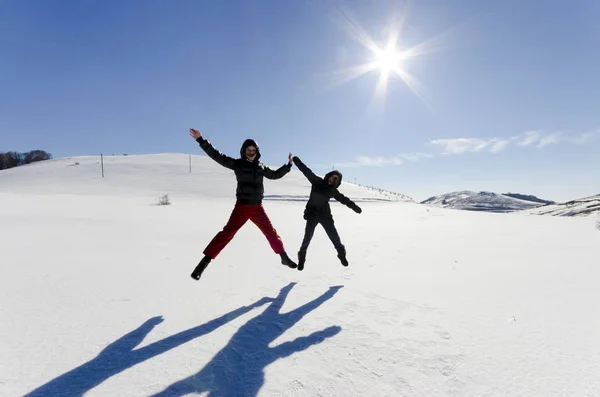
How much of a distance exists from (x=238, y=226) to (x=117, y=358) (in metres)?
2.25

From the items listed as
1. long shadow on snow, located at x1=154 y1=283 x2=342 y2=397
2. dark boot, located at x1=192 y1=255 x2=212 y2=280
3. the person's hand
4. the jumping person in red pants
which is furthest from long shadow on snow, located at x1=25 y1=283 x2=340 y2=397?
the person's hand

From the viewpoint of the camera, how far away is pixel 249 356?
2.18 m

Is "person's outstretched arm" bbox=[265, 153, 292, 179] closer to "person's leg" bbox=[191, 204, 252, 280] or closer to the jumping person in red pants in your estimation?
the jumping person in red pants

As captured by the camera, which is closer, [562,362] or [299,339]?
[562,362]

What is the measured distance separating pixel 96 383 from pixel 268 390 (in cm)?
104

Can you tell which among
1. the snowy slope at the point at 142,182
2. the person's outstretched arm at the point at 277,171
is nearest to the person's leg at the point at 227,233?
the person's outstretched arm at the point at 277,171

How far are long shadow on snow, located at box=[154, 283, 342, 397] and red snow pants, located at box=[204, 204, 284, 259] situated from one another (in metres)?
1.30

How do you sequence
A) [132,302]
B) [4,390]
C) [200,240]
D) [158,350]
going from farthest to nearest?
1. [200,240]
2. [132,302]
3. [158,350]
4. [4,390]

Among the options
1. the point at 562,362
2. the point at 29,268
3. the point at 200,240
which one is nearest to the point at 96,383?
the point at 562,362

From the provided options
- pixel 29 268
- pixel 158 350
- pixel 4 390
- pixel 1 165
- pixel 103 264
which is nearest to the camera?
pixel 4 390

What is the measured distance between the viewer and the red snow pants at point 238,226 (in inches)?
158

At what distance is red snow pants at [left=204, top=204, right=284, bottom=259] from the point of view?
4023mm

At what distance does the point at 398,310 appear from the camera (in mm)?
3043

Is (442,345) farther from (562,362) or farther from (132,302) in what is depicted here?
(132,302)
